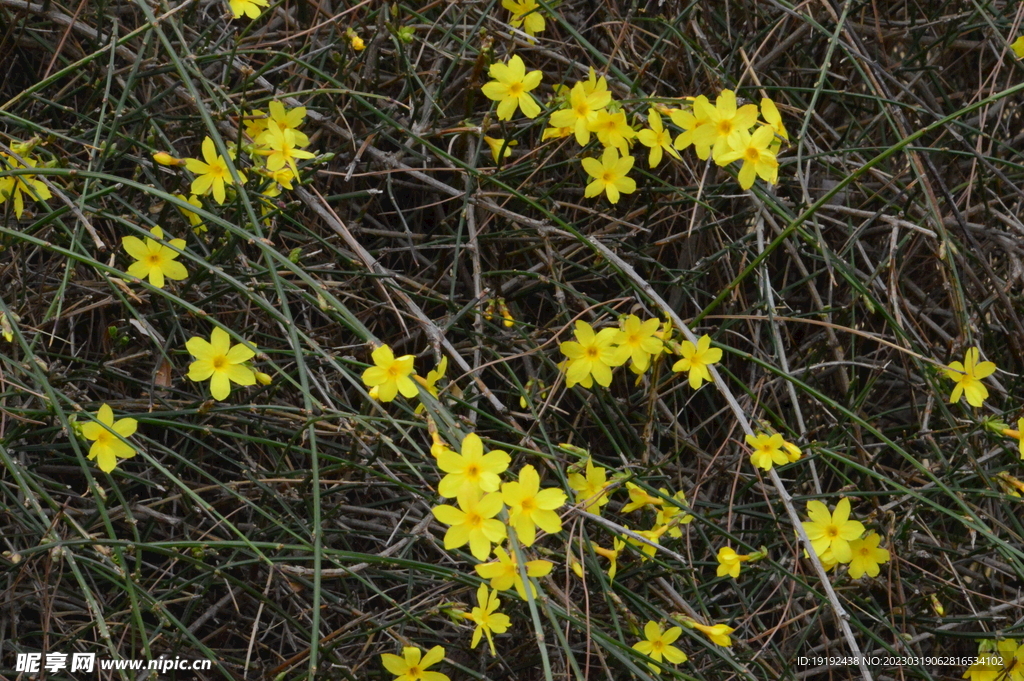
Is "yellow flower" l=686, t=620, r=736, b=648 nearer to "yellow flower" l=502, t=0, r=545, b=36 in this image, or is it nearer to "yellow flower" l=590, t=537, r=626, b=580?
"yellow flower" l=590, t=537, r=626, b=580

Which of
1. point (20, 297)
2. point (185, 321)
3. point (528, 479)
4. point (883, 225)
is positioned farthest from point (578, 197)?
point (20, 297)

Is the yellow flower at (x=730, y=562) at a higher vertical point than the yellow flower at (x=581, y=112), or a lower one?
lower


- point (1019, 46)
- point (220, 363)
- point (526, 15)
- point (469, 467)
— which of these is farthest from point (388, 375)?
point (1019, 46)

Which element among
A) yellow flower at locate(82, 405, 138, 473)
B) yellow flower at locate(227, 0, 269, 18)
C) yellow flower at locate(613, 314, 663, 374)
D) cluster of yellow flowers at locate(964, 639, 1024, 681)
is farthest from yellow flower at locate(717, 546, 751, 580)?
yellow flower at locate(227, 0, 269, 18)

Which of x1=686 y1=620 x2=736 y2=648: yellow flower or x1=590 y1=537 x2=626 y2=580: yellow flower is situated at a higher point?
x1=590 y1=537 x2=626 y2=580: yellow flower

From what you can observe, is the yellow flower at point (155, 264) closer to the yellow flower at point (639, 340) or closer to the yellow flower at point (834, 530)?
the yellow flower at point (639, 340)

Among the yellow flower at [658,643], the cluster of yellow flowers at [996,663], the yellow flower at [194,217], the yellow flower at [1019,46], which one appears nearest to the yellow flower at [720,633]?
the yellow flower at [658,643]
